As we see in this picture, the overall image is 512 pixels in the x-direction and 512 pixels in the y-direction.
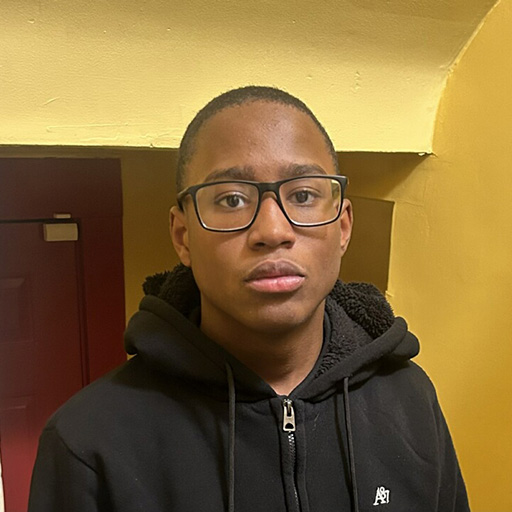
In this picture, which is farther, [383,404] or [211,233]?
[383,404]

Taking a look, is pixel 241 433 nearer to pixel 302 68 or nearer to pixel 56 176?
pixel 302 68

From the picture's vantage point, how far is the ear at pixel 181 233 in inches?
28.5

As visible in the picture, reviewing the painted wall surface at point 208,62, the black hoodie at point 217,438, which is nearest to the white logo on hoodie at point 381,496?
the black hoodie at point 217,438

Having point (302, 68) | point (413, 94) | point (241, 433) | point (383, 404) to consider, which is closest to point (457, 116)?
point (413, 94)

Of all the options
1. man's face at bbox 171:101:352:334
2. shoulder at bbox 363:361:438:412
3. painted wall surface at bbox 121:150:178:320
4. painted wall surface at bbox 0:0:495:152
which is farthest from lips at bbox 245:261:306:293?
painted wall surface at bbox 121:150:178:320

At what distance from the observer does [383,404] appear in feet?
2.59

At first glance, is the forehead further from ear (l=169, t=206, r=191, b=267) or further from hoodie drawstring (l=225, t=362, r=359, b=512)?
hoodie drawstring (l=225, t=362, r=359, b=512)

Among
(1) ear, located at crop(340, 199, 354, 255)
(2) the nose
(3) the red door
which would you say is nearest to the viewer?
(2) the nose

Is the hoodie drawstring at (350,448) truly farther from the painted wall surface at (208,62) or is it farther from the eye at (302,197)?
the painted wall surface at (208,62)

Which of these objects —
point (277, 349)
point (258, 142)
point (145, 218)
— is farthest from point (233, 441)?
point (145, 218)

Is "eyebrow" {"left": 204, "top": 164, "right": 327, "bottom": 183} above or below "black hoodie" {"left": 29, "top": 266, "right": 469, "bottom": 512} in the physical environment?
above

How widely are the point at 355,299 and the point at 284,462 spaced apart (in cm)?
28

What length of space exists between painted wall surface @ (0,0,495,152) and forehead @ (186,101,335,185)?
26 centimetres

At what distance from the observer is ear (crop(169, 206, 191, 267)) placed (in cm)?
72
